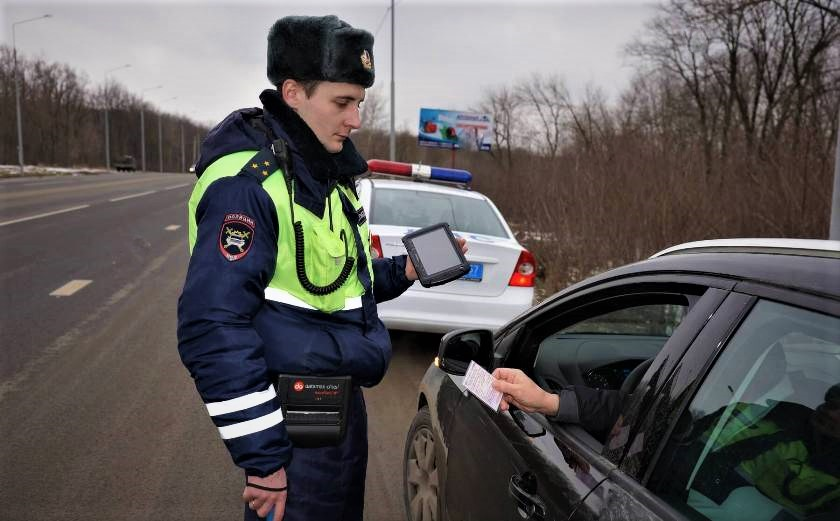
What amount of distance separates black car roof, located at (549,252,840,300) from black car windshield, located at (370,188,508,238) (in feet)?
13.6

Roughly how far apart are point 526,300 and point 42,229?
11615 mm

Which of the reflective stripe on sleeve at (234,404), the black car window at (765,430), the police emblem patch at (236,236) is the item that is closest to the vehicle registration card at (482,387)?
the black car window at (765,430)

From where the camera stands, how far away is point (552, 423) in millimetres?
1809

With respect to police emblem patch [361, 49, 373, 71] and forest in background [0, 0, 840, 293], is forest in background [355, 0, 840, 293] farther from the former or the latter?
police emblem patch [361, 49, 373, 71]

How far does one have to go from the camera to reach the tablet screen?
7.73ft

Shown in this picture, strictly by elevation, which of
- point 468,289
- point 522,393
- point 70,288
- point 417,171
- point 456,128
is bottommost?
point 70,288

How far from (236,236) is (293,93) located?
0.50 metres

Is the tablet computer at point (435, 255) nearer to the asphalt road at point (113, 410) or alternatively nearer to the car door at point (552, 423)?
the car door at point (552, 423)

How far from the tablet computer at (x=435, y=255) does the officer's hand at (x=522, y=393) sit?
0.64 meters

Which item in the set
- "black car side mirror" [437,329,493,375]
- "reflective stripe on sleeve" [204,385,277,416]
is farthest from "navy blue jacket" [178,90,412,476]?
"black car side mirror" [437,329,493,375]

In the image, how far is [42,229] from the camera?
1320 centimetres

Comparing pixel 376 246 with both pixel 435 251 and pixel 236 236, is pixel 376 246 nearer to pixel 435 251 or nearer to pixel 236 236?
pixel 435 251

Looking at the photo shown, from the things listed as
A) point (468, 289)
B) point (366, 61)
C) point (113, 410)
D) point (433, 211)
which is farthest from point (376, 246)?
Result: point (366, 61)

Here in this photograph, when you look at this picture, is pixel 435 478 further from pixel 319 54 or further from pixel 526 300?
pixel 526 300
